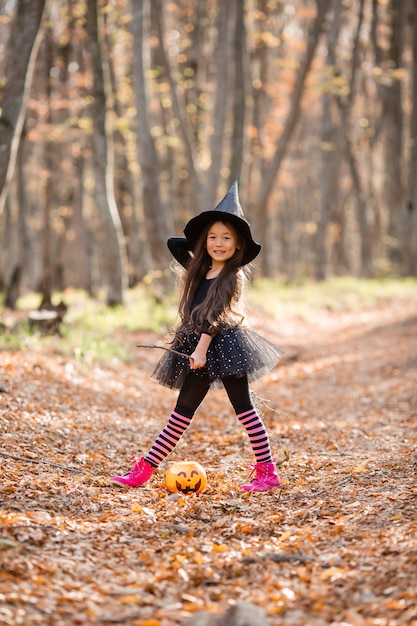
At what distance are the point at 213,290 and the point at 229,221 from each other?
0.55m

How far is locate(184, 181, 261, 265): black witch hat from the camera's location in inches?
202

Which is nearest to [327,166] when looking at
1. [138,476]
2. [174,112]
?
[174,112]

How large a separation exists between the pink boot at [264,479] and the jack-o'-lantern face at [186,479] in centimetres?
35

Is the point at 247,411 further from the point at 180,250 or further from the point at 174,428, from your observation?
the point at 180,250

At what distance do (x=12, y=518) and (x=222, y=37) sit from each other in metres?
12.6

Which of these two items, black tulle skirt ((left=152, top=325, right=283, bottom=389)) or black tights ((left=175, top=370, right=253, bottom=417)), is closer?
black tulle skirt ((left=152, top=325, right=283, bottom=389))

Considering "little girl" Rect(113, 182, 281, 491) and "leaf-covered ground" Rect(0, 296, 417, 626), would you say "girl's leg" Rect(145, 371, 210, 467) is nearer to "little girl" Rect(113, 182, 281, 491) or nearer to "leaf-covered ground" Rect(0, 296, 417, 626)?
"little girl" Rect(113, 182, 281, 491)

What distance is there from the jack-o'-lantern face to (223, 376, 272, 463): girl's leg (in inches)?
18.1

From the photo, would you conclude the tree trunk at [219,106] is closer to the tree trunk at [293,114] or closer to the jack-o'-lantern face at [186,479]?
the tree trunk at [293,114]

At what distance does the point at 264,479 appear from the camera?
5086 millimetres

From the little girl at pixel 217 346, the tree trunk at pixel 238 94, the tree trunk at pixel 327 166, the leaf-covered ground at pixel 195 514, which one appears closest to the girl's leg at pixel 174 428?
the little girl at pixel 217 346

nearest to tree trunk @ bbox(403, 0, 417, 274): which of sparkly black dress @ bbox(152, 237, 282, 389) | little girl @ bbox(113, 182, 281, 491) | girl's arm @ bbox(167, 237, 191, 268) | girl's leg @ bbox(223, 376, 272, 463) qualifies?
girl's arm @ bbox(167, 237, 191, 268)

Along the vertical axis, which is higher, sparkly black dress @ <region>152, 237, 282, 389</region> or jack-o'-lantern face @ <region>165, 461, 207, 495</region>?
sparkly black dress @ <region>152, 237, 282, 389</region>

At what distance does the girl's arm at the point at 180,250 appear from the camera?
5.49 meters
